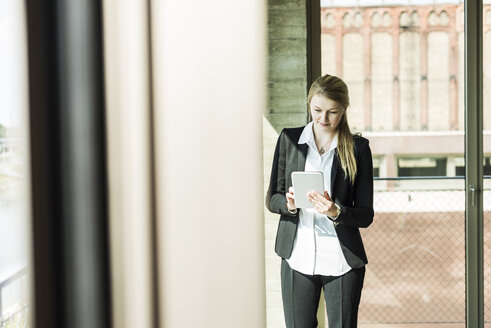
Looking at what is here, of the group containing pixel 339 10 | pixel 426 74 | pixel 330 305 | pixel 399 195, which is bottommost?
pixel 330 305

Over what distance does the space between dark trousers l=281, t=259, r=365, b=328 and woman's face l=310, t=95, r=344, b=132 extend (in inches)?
21.1

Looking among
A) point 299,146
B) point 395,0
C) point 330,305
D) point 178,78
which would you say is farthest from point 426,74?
point 178,78

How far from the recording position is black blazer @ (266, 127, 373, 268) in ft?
6.09

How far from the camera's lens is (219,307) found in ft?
1.21

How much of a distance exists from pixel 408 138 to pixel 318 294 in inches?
55.1

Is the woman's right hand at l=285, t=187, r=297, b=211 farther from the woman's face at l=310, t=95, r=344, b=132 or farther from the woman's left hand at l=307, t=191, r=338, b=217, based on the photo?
the woman's face at l=310, t=95, r=344, b=132

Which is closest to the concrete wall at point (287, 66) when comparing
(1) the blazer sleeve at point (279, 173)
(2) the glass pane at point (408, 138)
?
(2) the glass pane at point (408, 138)

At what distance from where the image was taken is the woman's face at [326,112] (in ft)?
6.24

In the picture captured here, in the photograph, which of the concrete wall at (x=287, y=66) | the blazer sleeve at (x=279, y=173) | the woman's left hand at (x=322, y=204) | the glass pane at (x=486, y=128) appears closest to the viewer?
the woman's left hand at (x=322, y=204)

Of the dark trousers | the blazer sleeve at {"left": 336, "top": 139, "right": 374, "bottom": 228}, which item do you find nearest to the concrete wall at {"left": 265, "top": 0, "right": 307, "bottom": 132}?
the blazer sleeve at {"left": 336, "top": 139, "right": 374, "bottom": 228}

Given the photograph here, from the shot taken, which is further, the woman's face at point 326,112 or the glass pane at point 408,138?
the glass pane at point 408,138

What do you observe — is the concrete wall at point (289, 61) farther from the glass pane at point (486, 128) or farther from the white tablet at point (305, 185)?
the glass pane at point (486, 128)

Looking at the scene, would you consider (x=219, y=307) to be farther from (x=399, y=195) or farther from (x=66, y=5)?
(x=399, y=195)

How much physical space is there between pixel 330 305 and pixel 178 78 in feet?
5.54
